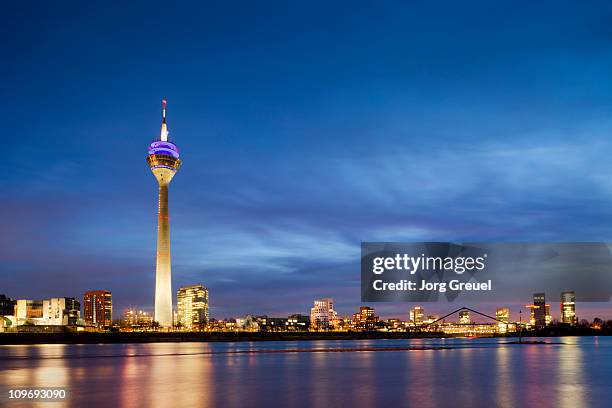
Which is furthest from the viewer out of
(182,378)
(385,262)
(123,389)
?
(385,262)

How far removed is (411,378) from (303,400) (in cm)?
1561

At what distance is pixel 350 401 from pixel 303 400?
95.4 inches

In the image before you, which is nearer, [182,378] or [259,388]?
[259,388]

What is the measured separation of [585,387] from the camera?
40.8m

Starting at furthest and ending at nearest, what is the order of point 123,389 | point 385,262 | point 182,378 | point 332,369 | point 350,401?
point 385,262 < point 332,369 < point 182,378 < point 123,389 < point 350,401

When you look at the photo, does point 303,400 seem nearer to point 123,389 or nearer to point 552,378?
point 123,389

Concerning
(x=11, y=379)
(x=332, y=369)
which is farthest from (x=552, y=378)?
(x=11, y=379)

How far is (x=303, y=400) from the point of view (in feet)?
108

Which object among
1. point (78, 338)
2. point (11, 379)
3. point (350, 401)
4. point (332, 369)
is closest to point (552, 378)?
point (332, 369)

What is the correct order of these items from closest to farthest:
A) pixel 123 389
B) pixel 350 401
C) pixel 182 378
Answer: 1. pixel 350 401
2. pixel 123 389
3. pixel 182 378

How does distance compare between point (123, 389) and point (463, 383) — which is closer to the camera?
point (123, 389)

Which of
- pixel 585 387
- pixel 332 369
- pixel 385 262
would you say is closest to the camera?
pixel 585 387

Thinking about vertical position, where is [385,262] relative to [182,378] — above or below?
above

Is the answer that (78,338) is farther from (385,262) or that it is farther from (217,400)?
(217,400)
